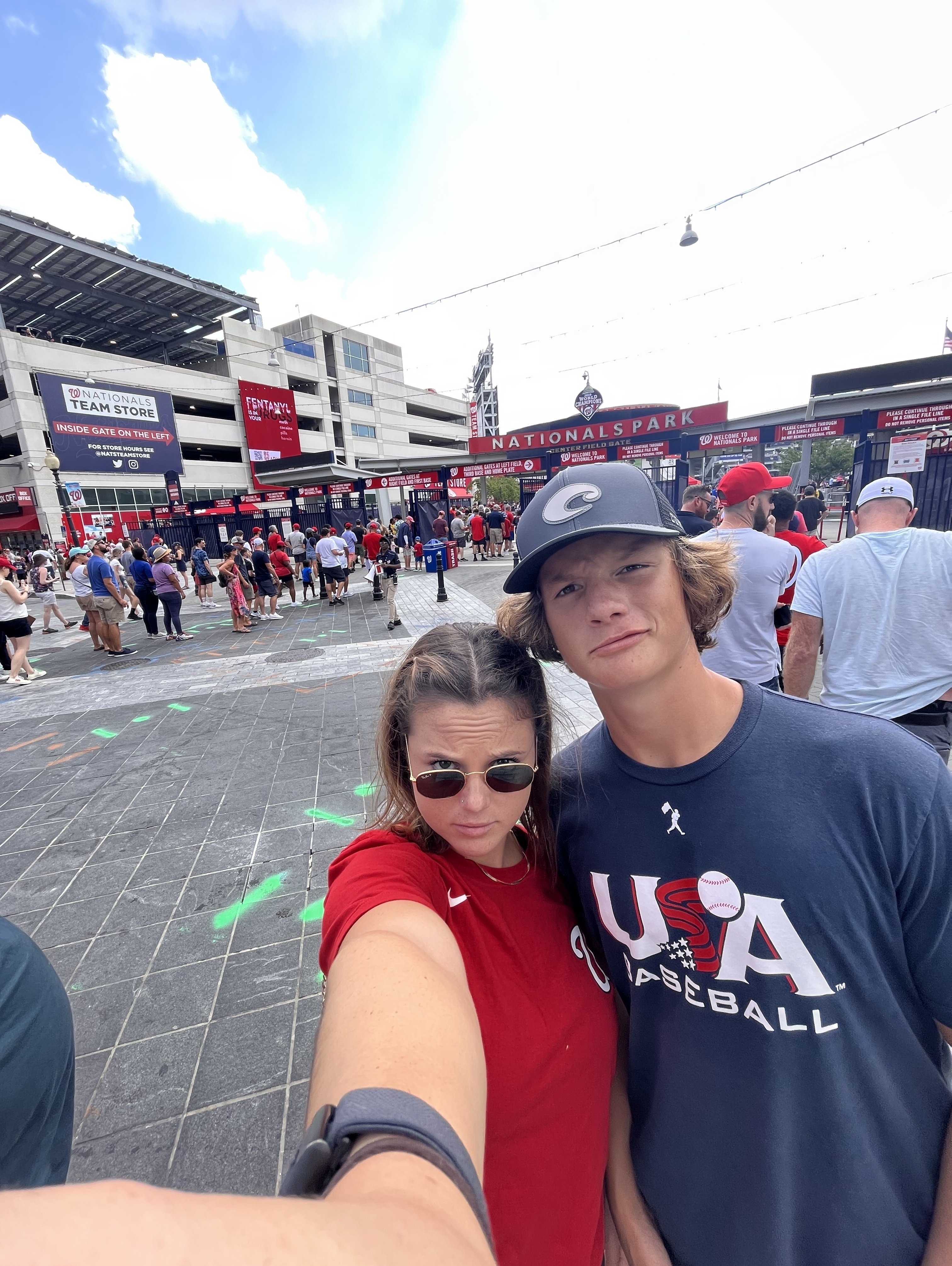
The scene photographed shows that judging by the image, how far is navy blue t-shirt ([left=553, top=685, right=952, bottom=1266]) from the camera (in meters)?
0.91

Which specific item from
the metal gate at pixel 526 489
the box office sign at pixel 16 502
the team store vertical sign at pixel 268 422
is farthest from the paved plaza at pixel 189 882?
the team store vertical sign at pixel 268 422

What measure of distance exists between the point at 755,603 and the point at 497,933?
3.15m

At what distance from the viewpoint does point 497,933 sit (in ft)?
3.66

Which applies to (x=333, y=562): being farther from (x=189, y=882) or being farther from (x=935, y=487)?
(x=935, y=487)

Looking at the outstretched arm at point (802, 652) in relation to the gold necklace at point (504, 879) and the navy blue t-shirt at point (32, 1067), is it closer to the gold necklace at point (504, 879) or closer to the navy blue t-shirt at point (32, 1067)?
the gold necklace at point (504, 879)

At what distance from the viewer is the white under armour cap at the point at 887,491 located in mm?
2904

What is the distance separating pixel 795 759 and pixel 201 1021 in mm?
2810

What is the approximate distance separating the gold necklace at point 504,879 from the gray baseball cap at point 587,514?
0.67 metres

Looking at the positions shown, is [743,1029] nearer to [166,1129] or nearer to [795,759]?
[795,759]

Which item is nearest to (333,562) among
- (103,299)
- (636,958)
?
(636,958)

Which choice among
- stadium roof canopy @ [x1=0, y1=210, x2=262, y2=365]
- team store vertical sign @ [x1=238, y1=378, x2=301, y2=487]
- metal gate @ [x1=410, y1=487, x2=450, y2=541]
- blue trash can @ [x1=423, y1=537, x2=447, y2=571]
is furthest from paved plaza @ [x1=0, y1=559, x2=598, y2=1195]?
team store vertical sign @ [x1=238, y1=378, x2=301, y2=487]

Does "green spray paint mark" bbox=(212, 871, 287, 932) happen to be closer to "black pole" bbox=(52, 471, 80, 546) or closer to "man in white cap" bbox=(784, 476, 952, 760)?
"man in white cap" bbox=(784, 476, 952, 760)

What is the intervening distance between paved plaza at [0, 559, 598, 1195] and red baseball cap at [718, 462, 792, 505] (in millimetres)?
2339

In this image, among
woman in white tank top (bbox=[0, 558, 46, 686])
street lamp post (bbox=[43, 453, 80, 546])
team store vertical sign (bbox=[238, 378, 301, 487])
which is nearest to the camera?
woman in white tank top (bbox=[0, 558, 46, 686])
